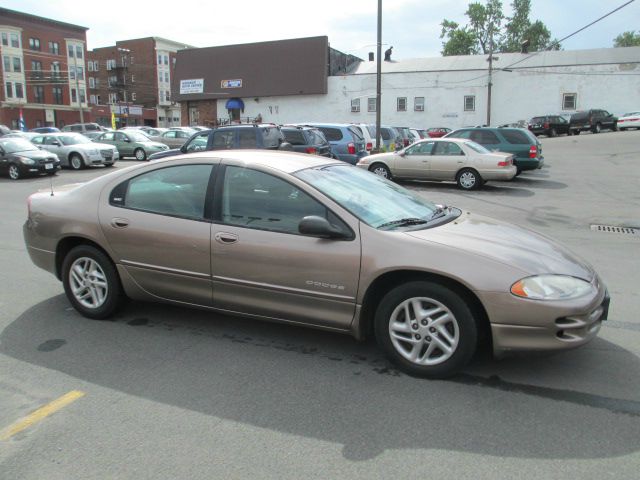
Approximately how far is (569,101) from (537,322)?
1890 inches

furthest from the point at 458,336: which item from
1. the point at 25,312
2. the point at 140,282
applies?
the point at 25,312

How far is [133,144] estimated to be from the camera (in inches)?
1041

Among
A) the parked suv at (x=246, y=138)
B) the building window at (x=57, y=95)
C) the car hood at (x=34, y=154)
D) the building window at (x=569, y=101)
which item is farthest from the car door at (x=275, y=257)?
the building window at (x=57, y=95)

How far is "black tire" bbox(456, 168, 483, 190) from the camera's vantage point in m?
15.3

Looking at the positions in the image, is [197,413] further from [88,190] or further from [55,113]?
[55,113]

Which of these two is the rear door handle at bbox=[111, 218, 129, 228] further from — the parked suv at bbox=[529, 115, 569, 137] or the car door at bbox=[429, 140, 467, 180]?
the parked suv at bbox=[529, 115, 569, 137]

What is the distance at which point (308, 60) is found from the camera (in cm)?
4838

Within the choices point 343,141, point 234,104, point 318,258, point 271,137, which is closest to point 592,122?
point 343,141

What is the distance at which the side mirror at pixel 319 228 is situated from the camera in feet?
12.2

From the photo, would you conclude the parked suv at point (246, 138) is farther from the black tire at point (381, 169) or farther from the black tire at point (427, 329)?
the black tire at point (427, 329)

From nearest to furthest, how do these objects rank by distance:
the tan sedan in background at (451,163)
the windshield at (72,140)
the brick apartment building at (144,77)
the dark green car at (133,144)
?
1. the tan sedan in background at (451,163)
2. the windshield at (72,140)
3. the dark green car at (133,144)
4. the brick apartment building at (144,77)

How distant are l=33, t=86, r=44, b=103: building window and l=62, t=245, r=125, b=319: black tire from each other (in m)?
74.7

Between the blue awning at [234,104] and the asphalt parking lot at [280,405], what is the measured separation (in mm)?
47260

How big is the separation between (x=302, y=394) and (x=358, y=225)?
1.20m
